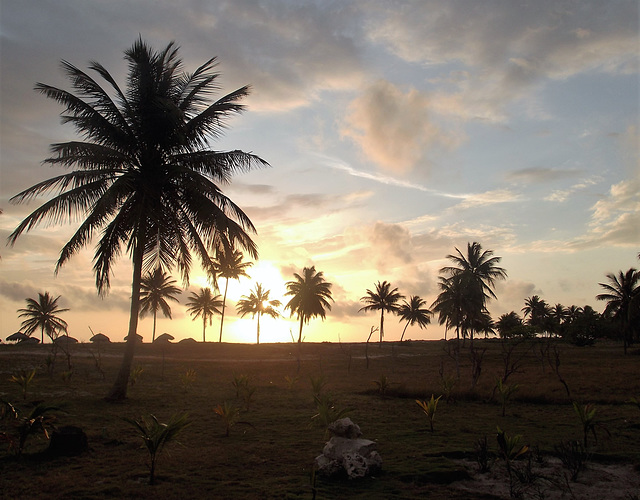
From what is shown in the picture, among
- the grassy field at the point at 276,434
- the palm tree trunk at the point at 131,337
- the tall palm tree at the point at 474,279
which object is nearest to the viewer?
the grassy field at the point at 276,434

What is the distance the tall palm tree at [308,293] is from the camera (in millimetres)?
47594

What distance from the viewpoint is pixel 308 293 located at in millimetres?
47500

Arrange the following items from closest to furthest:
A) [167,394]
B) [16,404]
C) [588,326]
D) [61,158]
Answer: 1. [16,404]
2. [61,158]
3. [167,394]
4. [588,326]

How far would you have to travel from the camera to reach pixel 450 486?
25.2ft

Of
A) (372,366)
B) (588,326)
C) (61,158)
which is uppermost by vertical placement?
(61,158)

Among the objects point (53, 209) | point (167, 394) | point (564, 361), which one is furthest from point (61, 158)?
point (564, 361)

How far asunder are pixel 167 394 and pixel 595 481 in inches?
615

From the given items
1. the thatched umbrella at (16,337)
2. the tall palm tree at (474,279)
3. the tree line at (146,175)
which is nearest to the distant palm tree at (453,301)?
the tall palm tree at (474,279)

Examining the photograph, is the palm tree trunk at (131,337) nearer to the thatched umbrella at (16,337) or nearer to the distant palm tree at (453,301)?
the distant palm tree at (453,301)

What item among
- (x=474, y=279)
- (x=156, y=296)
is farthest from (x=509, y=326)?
(x=156, y=296)

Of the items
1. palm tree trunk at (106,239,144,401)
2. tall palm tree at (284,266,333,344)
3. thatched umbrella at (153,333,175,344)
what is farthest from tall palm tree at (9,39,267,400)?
thatched umbrella at (153,333,175,344)

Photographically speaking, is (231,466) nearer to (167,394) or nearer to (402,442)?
(402,442)

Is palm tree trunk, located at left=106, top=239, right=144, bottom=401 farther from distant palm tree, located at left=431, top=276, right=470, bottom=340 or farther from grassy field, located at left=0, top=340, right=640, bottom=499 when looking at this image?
distant palm tree, located at left=431, top=276, right=470, bottom=340

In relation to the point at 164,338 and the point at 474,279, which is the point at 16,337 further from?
the point at 474,279
